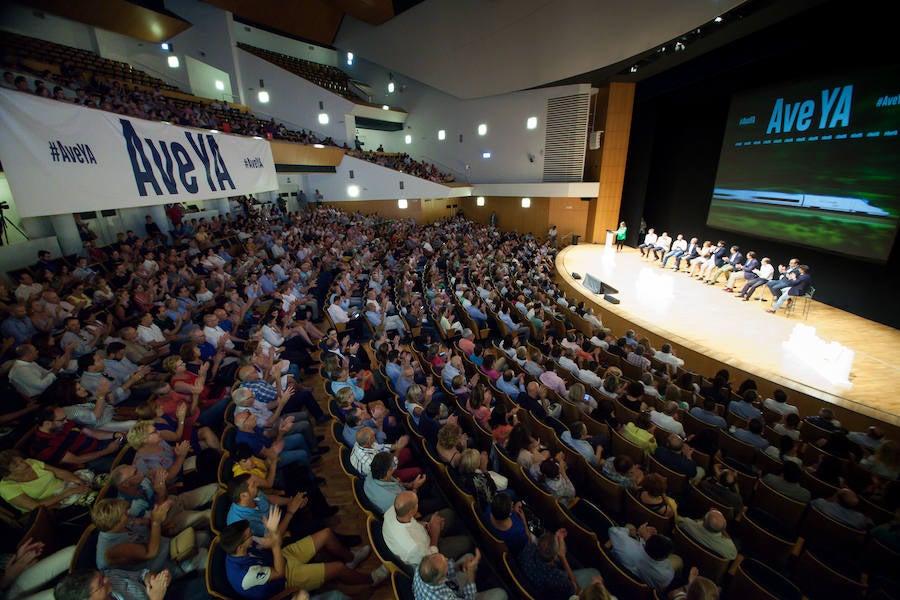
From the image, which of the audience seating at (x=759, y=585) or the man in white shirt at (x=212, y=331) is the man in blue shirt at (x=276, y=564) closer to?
the audience seating at (x=759, y=585)

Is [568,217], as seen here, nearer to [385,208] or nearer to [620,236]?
[620,236]

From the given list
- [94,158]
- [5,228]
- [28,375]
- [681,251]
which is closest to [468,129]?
[681,251]

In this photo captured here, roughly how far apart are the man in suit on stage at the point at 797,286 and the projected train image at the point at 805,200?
49.1 inches

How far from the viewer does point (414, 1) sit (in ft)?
48.8

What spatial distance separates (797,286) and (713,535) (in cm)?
732

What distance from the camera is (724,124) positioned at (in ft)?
32.9

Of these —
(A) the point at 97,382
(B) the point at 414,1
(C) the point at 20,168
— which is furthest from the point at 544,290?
(B) the point at 414,1

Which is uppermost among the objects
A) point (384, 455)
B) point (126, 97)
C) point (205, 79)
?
point (205, 79)

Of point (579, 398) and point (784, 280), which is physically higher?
point (784, 280)

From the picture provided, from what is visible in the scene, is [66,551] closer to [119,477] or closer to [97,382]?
[119,477]

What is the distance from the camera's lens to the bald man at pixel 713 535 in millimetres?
2363

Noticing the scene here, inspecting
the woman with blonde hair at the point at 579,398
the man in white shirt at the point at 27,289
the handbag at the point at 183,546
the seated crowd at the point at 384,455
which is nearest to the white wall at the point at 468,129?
the seated crowd at the point at 384,455

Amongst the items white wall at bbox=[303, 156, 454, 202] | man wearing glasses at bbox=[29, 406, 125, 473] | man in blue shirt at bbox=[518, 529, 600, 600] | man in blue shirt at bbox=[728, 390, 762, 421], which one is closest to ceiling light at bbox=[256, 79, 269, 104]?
white wall at bbox=[303, 156, 454, 202]

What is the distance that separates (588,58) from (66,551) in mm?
14485
